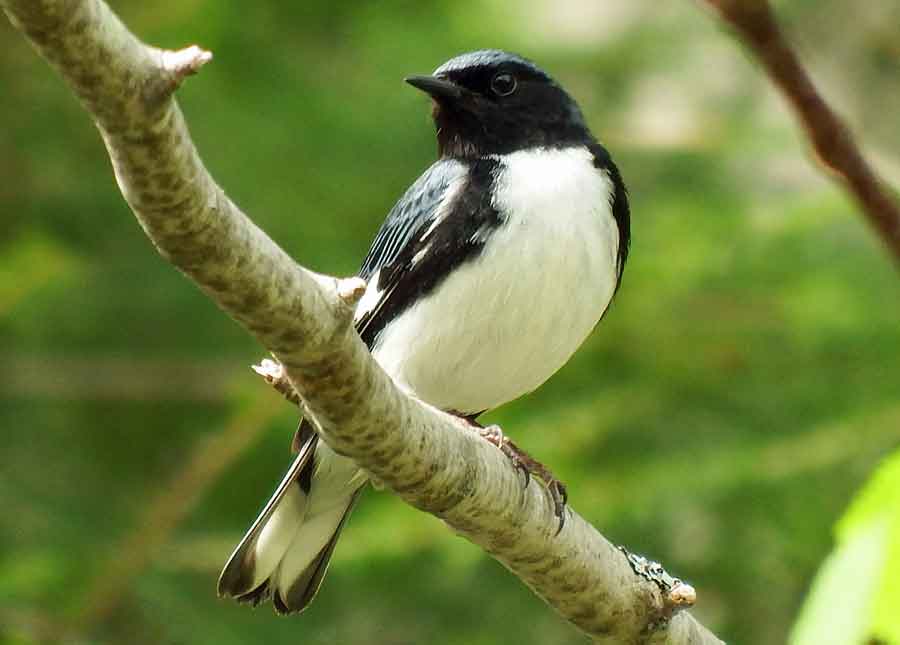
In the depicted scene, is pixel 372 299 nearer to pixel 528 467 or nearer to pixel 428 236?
pixel 428 236

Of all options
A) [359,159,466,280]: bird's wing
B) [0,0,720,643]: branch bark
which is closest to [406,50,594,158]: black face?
A: [359,159,466,280]: bird's wing

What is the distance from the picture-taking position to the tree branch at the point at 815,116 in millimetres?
1190

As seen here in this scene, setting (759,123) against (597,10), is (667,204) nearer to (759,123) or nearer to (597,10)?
(759,123)

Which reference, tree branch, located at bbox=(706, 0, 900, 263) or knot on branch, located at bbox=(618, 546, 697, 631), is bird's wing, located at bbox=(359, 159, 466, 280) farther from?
tree branch, located at bbox=(706, 0, 900, 263)

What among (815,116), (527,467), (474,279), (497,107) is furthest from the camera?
(497,107)

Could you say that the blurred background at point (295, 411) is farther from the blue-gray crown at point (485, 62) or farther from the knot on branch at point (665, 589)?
the knot on branch at point (665, 589)

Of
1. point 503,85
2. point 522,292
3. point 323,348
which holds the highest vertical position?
point 503,85

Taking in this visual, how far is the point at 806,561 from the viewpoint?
4316 millimetres

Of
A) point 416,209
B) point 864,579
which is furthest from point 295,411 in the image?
point 864,579

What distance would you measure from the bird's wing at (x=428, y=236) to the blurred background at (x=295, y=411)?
0.79m

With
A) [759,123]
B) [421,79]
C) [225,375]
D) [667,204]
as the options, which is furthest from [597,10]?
[421,79]

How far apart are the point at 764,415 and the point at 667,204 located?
29.0 inches

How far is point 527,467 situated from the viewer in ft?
9.05

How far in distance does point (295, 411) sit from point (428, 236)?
1.39m
